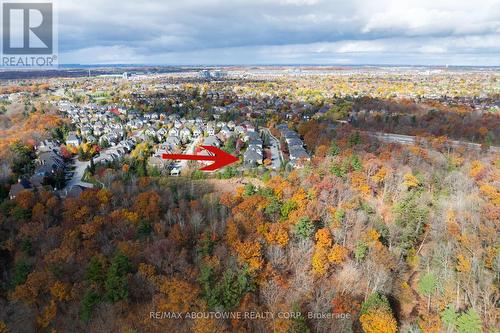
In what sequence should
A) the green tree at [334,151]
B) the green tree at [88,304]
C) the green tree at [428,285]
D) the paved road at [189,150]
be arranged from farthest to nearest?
1. the paved road at [189,150]
2. the green tree at [334,151]
3. the green tree at [428,285]
4. the green tree at [88,304]

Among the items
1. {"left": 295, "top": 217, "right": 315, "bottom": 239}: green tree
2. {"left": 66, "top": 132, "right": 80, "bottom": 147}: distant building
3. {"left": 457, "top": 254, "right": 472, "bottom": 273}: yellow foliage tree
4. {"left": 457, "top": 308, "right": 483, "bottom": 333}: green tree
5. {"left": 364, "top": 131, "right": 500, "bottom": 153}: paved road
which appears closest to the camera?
{"left": 457, "top": 308, "right": 483, "bottom": 333}: green tree

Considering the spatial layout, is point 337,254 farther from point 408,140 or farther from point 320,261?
point 408,140

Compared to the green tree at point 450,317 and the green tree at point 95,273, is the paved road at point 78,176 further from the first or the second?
the green tree at point 450,317

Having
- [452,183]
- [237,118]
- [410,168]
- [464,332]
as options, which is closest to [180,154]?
[237,118]

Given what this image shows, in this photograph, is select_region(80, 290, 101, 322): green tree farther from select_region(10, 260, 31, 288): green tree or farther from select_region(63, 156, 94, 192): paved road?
select_region(63, 156, 94, 192): paved road

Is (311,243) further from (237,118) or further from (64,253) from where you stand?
(237,118)

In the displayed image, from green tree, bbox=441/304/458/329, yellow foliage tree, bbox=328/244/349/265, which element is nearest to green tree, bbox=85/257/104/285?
yellow foliage tree, bbox=328/244/349/265

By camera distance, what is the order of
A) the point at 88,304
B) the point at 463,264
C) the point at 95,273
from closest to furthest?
the point at 88,304 → the point at 95,273 → the point at 463,264

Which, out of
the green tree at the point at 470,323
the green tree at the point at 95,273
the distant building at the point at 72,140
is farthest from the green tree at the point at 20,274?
the distant building at the point at 72,140

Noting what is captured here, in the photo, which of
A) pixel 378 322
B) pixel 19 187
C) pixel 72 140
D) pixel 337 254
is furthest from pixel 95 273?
pixel 72 140
